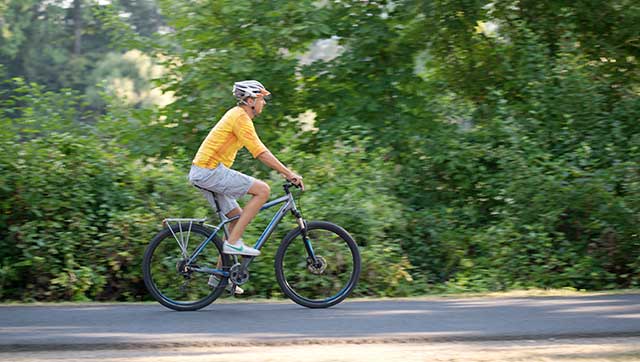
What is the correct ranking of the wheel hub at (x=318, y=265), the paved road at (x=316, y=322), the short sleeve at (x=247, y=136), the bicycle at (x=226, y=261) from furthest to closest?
the wheel hub at (x=318, y=265), the bicycle at (x=226, y=261), the short sleeve at (x=247, y=136), the paved road at (x=316, y=322)

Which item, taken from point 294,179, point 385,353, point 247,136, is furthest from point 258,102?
point 385,353

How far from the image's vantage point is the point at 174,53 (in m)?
13.8

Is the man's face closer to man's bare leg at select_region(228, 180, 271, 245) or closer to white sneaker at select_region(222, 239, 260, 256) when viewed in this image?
man's bare leg at select_region(228, 180, 271, 245)

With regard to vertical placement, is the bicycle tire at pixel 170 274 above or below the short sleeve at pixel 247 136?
below

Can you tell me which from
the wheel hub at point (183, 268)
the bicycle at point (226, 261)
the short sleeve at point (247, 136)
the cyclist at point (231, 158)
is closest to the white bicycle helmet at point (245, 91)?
the cyclist at point (231, 158)

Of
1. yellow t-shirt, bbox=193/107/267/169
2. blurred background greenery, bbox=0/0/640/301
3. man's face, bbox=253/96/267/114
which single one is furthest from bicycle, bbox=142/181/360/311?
blurred background greenery, bbox=0/0/640/301

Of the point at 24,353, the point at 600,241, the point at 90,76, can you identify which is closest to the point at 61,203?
the point at 24,353

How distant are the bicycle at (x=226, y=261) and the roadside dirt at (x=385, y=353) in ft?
6.23

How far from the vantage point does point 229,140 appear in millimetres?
8125

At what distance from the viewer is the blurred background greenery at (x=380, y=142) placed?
33.8 feet

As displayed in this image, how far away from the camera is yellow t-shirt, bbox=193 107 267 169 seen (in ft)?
26.3

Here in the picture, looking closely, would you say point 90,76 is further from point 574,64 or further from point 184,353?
point 184,353

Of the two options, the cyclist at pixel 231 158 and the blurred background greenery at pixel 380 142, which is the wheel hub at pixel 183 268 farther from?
the blurred background greenery at pixel 380 142

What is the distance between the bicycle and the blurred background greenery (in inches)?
56.1
